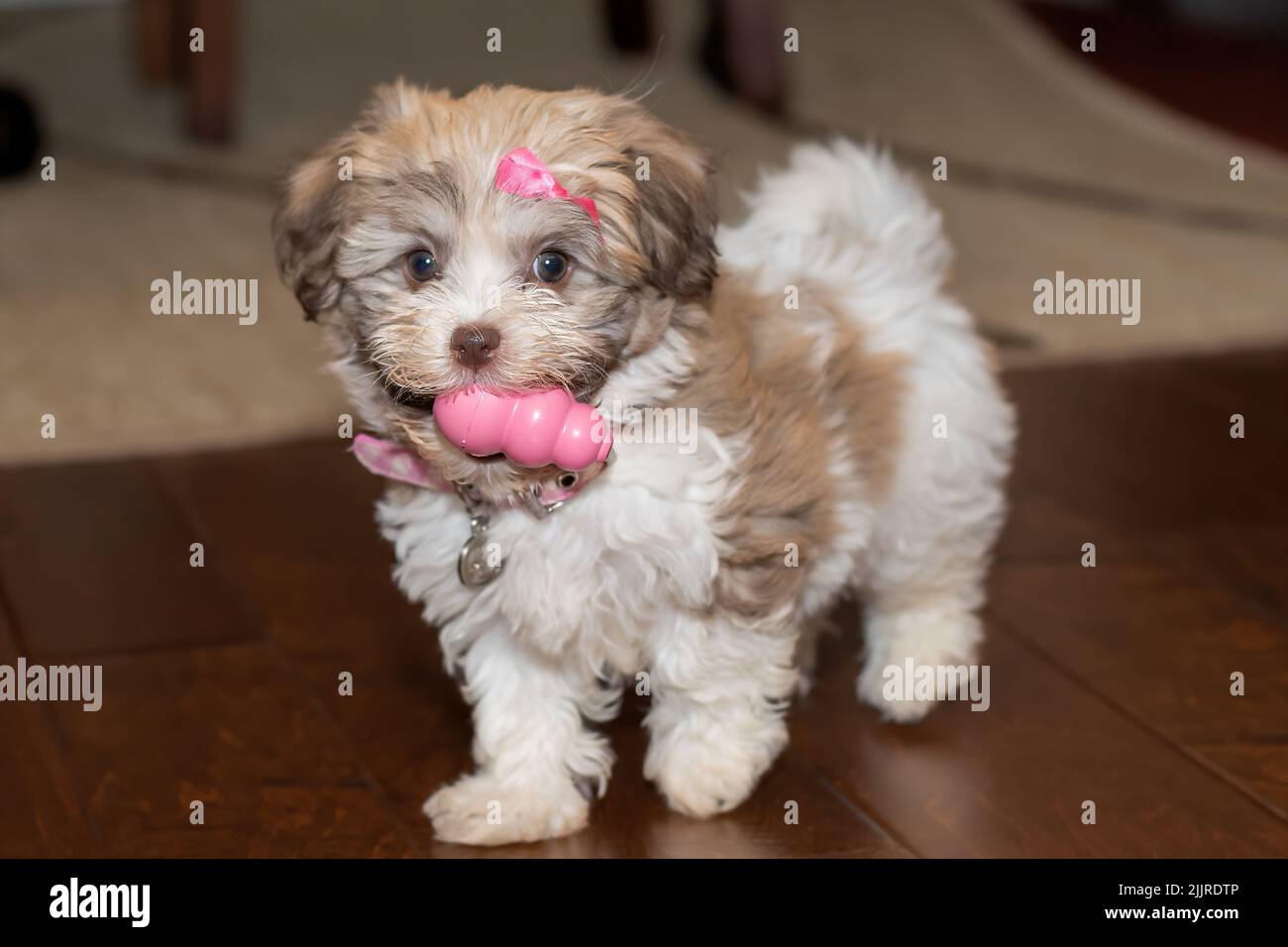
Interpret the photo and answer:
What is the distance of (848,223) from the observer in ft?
8.88

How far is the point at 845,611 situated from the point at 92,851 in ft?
4.66

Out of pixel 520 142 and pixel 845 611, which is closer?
pixel 520 142

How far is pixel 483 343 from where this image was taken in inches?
77.8

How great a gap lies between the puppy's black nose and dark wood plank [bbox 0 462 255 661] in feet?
4.04

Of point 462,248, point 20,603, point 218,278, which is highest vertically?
point 218,278

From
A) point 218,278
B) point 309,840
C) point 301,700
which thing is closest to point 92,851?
point 309,840

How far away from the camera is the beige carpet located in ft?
14.0

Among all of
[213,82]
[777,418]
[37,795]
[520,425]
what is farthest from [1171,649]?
[213,82]

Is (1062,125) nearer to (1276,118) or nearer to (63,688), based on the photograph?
(1276,118)

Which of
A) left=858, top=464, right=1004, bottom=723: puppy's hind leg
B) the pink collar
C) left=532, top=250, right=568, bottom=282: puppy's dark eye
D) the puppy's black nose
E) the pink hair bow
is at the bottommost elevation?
left=858, top=464, right=1004, bottom=723: puppy's hind leg

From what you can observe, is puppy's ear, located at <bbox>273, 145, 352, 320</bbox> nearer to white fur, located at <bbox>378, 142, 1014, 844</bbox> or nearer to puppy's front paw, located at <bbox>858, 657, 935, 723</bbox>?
white fur, located at <bbox>378, 142, 1014, 844</bbox>

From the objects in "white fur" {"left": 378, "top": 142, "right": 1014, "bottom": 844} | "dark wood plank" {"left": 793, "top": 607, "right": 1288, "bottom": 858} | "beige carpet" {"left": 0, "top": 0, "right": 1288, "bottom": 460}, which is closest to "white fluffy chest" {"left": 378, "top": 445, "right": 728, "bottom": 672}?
"white fur" {"left": 378, "top": 142, "right": 1014, "bottom": 844}

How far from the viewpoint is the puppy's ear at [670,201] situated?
2.11m

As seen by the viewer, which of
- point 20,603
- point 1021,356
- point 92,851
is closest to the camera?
point 92,851
